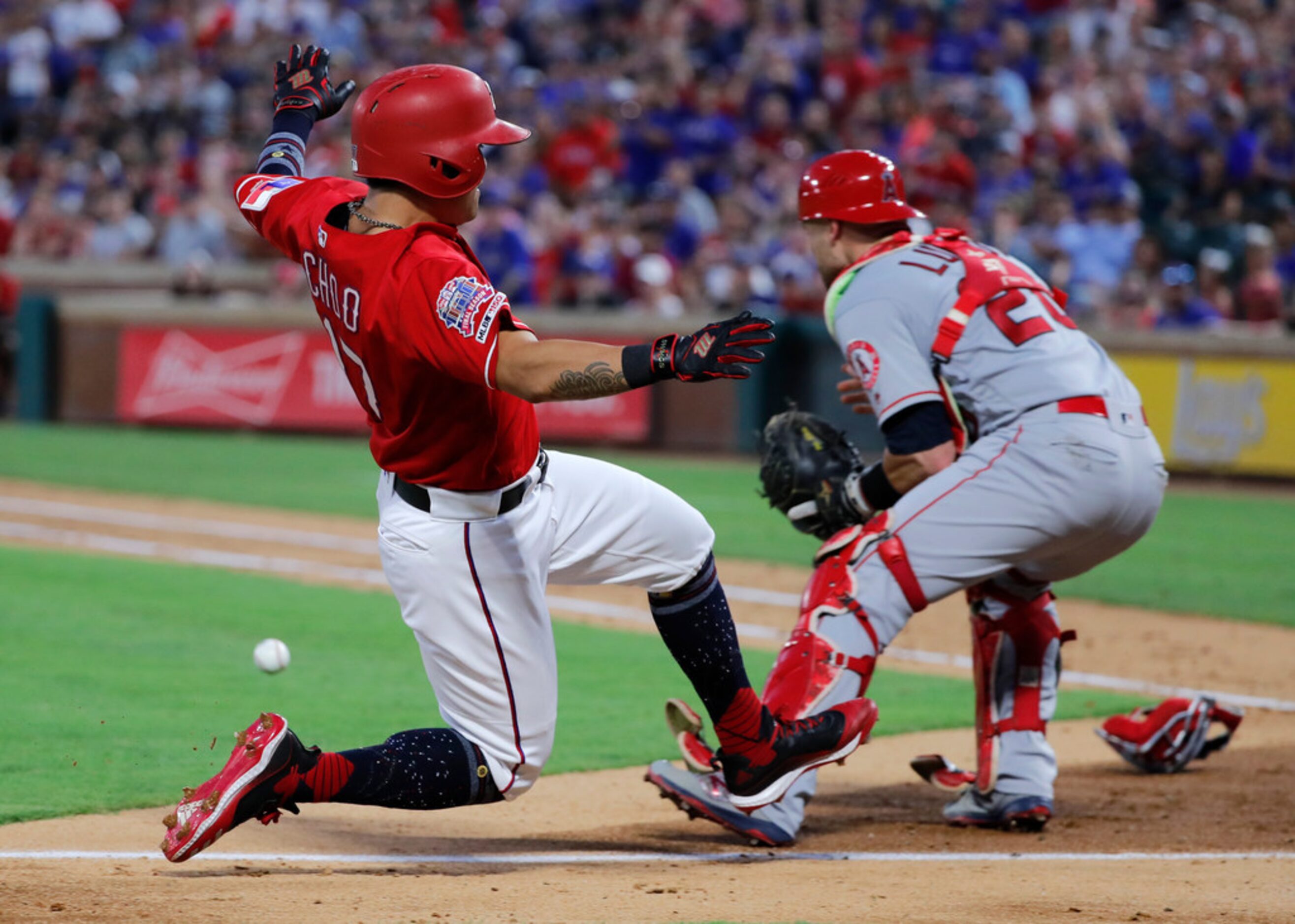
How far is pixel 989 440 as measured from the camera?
4.76m

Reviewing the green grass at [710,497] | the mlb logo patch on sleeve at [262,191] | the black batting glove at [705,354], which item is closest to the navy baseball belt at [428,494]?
the black batting glove at [705,354]

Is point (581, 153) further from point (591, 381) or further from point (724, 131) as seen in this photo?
point (591, 381)

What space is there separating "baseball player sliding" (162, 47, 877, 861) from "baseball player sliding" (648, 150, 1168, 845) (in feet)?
2.09

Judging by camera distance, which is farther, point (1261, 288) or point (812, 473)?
point (1261, 288)

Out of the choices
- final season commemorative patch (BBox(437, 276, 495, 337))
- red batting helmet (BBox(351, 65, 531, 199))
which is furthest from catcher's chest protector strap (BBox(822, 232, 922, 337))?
final season commemorative patch (BBox(437, 276, 495, 337))

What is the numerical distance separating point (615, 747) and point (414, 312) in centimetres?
255

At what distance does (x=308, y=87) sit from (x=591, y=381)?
1.85m

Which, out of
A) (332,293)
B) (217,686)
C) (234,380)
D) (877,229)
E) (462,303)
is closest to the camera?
(462,303)

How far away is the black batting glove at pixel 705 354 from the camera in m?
3.47

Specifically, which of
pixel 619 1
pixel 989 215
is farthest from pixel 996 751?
pixel 619 1

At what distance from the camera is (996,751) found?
16.3 ft

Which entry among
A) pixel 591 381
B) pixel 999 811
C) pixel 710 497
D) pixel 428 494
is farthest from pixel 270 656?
pixel 710 497

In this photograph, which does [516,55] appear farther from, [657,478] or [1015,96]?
[657,478]

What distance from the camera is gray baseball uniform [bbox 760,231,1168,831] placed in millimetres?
4633
